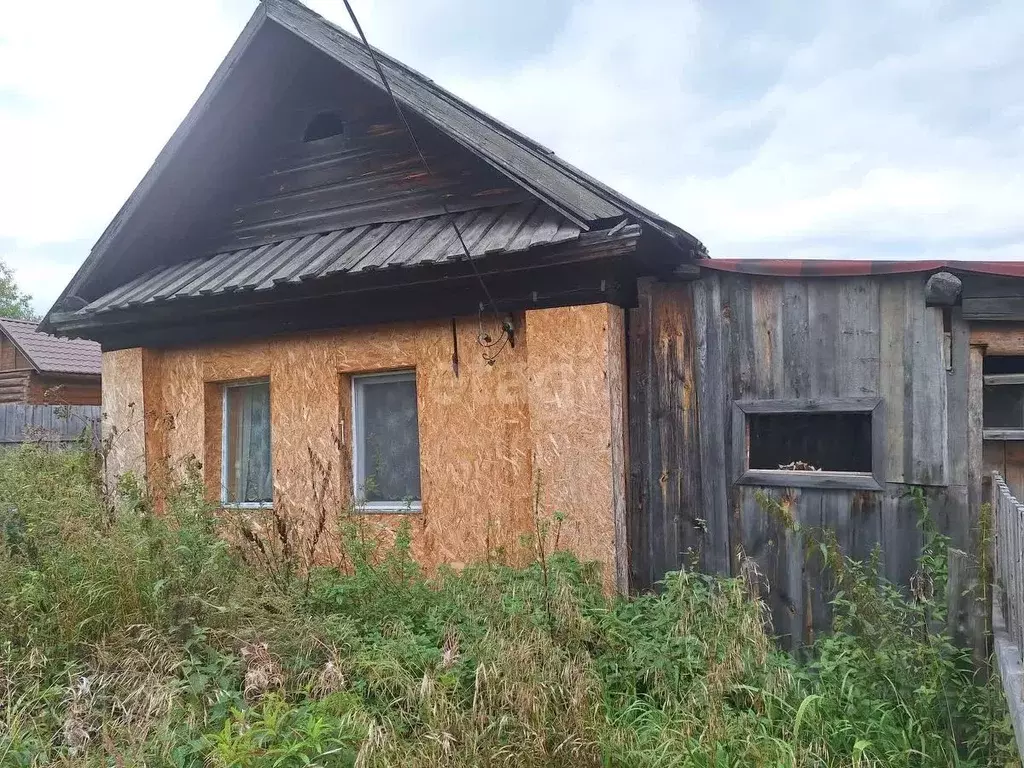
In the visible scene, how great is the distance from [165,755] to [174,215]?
5.90 m

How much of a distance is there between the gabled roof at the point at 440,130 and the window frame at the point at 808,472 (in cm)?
117

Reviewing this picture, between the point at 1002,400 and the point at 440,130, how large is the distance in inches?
171

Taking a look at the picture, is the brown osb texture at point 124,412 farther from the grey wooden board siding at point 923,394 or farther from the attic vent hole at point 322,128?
the grey wooden board siding at point 923,394

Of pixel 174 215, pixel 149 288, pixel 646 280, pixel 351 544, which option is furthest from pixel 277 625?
pixel 174 215

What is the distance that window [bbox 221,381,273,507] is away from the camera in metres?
7.20

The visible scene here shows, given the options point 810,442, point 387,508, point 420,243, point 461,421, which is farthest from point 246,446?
point 810,442

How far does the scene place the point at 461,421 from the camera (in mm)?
5867

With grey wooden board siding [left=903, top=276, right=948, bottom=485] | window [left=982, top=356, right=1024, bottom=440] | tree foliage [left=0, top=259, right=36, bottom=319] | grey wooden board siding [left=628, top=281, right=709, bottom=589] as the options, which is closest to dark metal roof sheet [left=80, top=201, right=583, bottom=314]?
grey wooden board siding [left=628, top=281, right=709, bottom=589]

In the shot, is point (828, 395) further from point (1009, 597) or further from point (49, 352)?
point (49, 352)

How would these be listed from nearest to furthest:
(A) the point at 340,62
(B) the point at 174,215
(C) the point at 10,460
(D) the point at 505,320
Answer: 1. (D) the point at 505,320
2. (A) the point at 340,62
3. (B) the point at 174,215
4. (C) the point at 10,460

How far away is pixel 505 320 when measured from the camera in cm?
566

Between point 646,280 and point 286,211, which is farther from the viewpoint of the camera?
point 286,211

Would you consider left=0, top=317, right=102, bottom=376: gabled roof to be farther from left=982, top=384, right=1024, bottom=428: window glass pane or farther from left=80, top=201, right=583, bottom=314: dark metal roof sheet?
left=982, top=384, right=1024, bottom=428: window glass pane

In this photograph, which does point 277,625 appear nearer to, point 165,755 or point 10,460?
point 165,755
